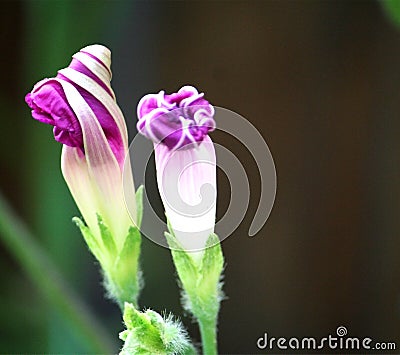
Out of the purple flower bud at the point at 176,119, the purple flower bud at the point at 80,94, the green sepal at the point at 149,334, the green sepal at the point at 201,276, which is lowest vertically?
the green sepal at the point at 149,334

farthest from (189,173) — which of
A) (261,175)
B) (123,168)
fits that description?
(261,175)

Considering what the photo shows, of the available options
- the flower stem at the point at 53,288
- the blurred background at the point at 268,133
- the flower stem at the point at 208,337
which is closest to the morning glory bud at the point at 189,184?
the flower stem at the point at 208,337

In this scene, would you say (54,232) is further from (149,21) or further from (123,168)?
(123,168)

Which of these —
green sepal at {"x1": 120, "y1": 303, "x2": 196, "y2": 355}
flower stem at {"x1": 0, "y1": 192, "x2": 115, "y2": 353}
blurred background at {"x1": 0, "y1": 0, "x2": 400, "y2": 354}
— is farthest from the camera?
blurred background at {"x1": 0, "y1": 0, "x2": 400, "y2": 354}

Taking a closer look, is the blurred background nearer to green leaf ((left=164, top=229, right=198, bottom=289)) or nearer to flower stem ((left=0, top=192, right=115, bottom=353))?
flower stem ((left=0, top=192, right=115, bottom=353))

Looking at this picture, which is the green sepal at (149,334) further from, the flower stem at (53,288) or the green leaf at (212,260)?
the flower stem at (53,288)

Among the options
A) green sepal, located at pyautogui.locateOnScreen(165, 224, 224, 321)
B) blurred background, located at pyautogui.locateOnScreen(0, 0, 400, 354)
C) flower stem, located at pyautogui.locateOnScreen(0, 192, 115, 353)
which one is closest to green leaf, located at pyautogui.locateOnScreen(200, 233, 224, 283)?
green sepal, located at pyautogui.locateOnScreen(165, 224, 224, 321)
